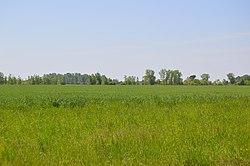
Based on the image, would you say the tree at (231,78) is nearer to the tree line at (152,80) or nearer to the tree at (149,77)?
the tree line at (152,80)

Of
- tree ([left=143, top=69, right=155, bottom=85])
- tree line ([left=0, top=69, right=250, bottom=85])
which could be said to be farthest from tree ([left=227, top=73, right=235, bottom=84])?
tree ([left=143, top=69, right=155, bottom=85])

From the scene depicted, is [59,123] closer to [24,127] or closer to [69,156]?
[24,127]

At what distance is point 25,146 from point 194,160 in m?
4.08

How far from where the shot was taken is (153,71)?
158m

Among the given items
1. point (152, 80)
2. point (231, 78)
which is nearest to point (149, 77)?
point (152, 80)

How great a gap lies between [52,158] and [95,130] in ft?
10.8

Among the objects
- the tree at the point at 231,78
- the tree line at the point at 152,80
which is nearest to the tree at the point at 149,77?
the tree line at the point at 152,80

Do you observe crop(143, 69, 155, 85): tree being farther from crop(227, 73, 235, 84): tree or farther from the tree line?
crop(227, 73, 235, 84): tree

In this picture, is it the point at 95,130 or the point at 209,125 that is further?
the point at 209,125

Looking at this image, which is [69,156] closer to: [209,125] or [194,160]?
[194,160]

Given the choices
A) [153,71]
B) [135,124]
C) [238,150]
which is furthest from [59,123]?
[153,71]

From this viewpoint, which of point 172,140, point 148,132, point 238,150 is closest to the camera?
point 238,150

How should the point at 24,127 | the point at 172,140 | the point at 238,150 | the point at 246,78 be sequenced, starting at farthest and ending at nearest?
the point at 246,78
the point at 24,127
the point at 172,140
the point at 238,150

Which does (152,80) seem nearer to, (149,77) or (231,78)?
(149,77)
